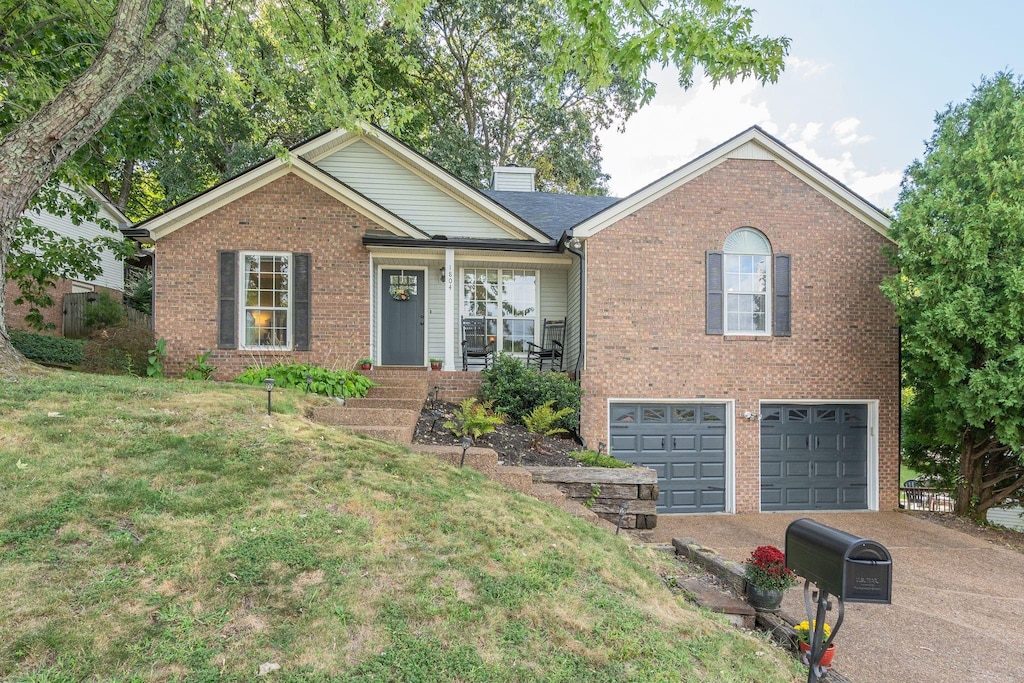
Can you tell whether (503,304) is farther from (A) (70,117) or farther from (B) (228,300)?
(A) (70,117)

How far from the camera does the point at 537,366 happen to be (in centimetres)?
1145

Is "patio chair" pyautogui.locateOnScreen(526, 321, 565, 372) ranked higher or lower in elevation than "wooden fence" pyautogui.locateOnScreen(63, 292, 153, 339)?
lower

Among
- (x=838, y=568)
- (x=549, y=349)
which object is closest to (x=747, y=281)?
(x=549, y=349)

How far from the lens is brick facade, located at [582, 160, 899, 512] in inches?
385

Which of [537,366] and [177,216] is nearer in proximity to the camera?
[177,216]

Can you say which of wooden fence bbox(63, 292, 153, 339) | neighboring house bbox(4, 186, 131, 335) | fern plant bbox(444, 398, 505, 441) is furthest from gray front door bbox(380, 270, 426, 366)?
wooden fence bbox(63, 292, 153, 339)

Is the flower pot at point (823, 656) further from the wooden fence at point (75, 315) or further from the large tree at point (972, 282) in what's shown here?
the wooden fence at point (75, 315)

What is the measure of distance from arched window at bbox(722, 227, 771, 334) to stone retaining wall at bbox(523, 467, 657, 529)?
4868mm

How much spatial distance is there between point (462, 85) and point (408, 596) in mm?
21296

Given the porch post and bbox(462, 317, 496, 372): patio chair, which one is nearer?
the porch post

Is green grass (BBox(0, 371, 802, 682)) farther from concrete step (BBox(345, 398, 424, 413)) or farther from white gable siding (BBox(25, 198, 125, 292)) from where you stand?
white gable siding (BBox(25, 198, 125, 292))

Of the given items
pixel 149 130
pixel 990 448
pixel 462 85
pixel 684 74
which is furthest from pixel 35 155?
pixel 462 85

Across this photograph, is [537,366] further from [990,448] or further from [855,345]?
[990,448]

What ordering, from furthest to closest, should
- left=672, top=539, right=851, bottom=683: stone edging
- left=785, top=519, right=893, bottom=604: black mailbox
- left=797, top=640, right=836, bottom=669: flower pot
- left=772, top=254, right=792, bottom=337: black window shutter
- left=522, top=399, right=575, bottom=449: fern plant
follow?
1. left=772, top=254, right=792, bottom=337: black window shutter
2. left=522, top=399, right=575, bottom=449: fern plant
3. left=672, top=539, right=851, bottom=683: stone edging
4. left=797, top=640, right=836, bottom=669: flower pot
5. left=785, top=519, right=893, bottom=604: black mailbox
